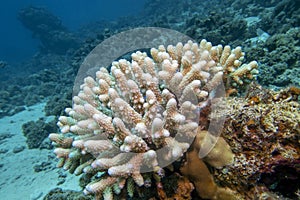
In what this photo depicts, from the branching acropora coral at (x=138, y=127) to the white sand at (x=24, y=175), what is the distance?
3114 mm

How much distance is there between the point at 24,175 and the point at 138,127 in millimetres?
5961

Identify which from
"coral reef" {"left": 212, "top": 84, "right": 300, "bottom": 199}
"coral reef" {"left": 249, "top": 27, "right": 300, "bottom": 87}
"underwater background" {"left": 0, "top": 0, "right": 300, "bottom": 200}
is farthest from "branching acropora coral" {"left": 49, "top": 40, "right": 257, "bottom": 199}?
"coral reef" {"left": 249, "top": 27, "right": 300, "bottom": 87}

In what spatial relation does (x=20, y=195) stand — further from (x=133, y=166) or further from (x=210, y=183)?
(x=210, y=183)

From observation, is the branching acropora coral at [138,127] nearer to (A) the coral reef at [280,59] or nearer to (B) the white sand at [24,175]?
(B) the white sand at [24,175]

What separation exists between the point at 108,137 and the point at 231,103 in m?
1.30

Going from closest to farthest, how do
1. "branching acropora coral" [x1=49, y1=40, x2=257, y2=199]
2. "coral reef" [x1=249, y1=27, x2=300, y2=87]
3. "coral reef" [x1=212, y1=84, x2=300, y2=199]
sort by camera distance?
"coral reef" [x1=212, y1=84, x2=300, y2=199] < "branching acropora coral" [x1=49, y1=40, x2=257, y2=199] < "coral reef" [x1=249, y1=27, x2=300, y2=87]

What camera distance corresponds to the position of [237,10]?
13805mm

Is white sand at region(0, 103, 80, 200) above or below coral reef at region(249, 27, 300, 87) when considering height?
below

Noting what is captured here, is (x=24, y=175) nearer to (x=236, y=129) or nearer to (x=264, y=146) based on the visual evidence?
(x=236, y=129)

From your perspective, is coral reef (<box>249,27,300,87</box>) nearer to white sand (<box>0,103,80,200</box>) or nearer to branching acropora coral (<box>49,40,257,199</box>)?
branching acropora coral (<box>49,40,257,199</box>)

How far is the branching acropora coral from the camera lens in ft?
6.50

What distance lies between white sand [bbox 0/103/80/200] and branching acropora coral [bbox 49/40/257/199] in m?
3.11

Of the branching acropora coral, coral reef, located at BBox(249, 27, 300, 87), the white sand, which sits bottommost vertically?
the white sand

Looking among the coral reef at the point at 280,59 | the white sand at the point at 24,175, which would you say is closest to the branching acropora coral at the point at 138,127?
the white sand at the point at 24,175
